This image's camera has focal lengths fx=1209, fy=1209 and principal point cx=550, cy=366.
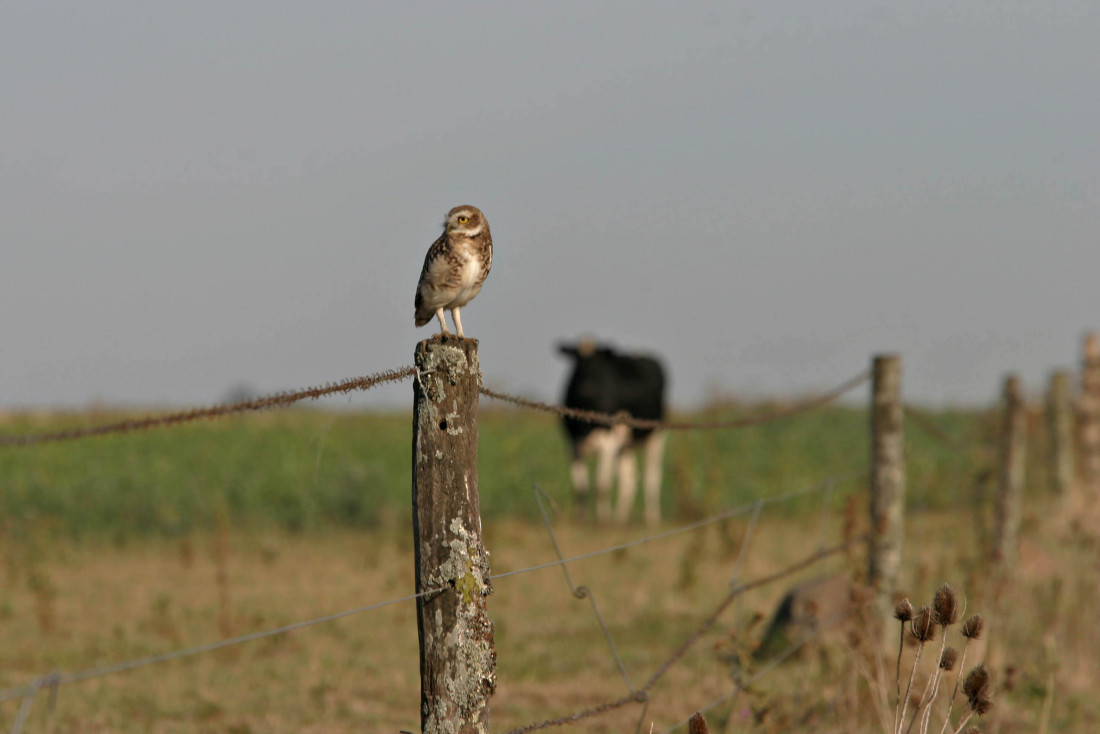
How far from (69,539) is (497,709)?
34.0ft

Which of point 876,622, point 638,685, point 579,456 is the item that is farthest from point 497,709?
point 579,456

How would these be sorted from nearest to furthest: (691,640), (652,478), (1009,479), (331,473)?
(691,640), (1009,479), (652,478), (331,473)

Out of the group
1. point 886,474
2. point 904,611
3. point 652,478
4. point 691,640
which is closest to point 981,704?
point 904,611

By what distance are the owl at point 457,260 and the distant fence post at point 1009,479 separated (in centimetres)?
554

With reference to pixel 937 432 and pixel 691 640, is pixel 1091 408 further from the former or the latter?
pixel 691 640

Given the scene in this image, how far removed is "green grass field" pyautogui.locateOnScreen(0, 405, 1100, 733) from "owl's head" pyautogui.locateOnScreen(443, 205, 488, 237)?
111 centimetres

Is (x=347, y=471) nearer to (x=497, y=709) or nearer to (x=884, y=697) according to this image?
(x=497, y=709)

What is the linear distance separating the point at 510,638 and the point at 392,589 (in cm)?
245

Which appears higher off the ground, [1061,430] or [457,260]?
[457,260]

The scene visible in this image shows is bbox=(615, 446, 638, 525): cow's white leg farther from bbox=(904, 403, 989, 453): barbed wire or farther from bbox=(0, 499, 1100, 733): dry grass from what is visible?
bbox=(904, 403, 989, 453): barbed wire

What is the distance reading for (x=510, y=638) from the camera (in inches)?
351

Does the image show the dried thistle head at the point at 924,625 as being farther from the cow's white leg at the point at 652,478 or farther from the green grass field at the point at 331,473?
the cow's white leg at the point at 652,478

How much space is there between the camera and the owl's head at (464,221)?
4.56 metres

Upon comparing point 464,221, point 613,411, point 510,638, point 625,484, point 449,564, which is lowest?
point 625,484
